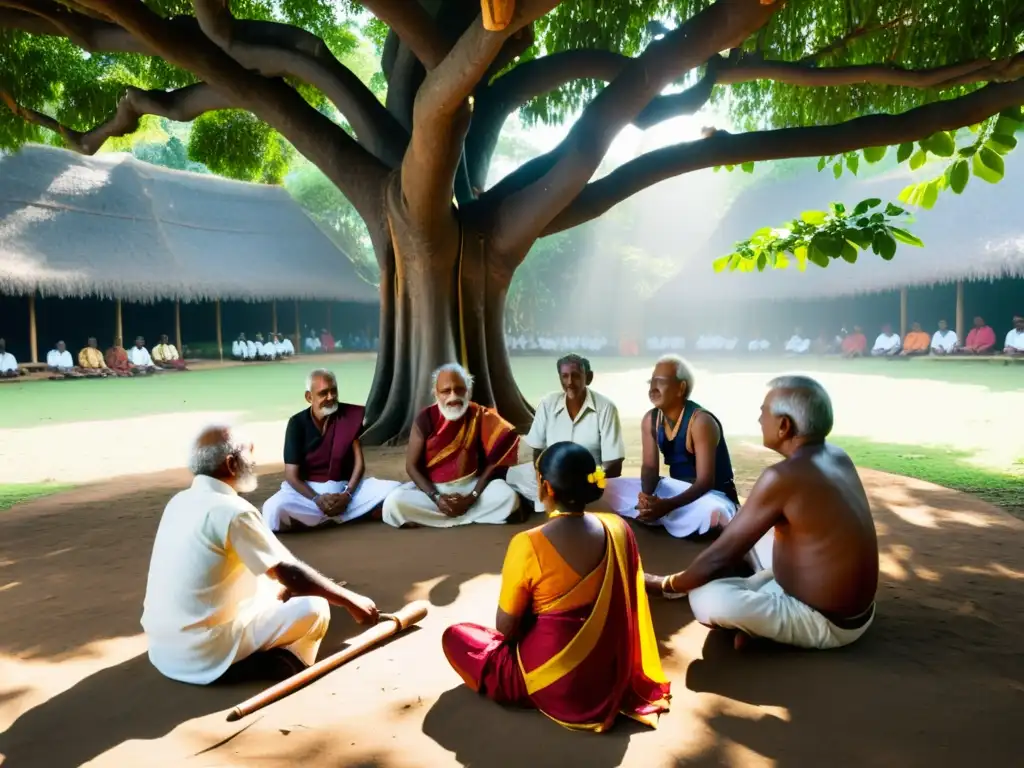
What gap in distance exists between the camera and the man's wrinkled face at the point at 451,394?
5.25m

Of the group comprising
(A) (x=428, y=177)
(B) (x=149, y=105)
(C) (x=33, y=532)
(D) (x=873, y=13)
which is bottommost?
(C) (x=33, y=532)

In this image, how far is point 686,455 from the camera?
192 inches

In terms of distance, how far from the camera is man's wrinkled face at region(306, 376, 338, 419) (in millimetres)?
5285

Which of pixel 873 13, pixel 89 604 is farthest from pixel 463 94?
pixel 873 13

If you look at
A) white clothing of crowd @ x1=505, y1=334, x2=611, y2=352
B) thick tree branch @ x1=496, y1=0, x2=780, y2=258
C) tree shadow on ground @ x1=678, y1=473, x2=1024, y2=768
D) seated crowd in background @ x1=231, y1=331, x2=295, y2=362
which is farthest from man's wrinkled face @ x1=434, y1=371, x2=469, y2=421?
white clothing of crowd @ x1=505, y1=334, x2=611, y2=352

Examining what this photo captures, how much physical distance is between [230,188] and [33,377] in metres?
10.6

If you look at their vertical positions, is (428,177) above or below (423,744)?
above

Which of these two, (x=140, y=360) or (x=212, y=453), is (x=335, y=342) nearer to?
(x=140, y=360)

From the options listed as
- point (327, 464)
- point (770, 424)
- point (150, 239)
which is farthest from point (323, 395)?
point (150, 239)

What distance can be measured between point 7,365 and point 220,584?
18.8m

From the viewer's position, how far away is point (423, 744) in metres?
2.49

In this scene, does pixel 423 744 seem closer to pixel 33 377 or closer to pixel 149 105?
pixel 149 105

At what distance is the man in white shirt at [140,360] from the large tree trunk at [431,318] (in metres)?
14.4

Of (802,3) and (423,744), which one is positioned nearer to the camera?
(423,744)
